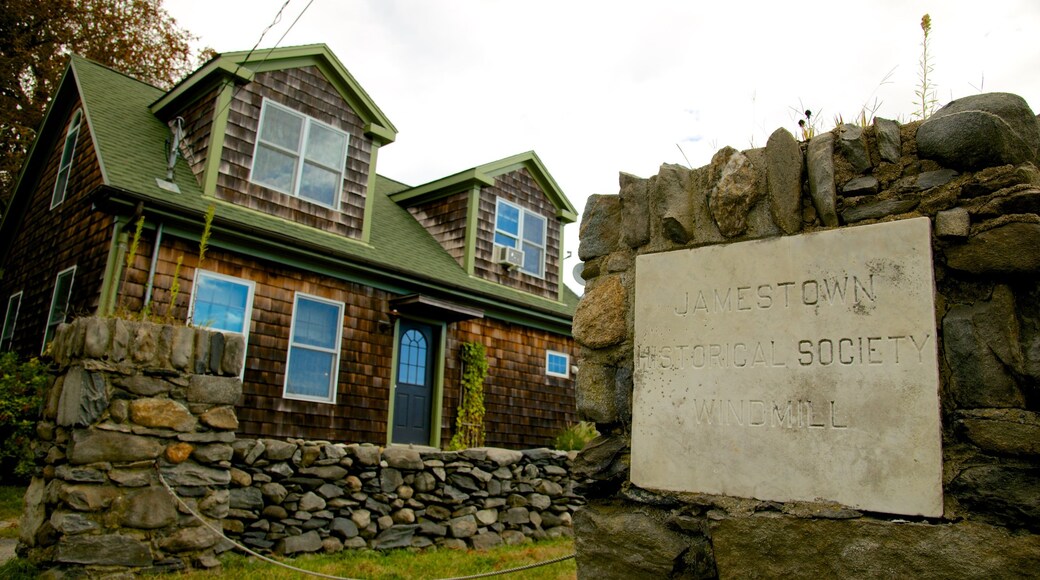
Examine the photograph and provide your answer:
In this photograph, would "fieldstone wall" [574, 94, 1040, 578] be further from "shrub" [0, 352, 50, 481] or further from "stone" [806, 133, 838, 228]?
"shrub" [0, 352, 50, 481]

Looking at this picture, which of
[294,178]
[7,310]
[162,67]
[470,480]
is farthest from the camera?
[162,67]

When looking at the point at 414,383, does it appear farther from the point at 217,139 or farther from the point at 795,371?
the point at 795,371

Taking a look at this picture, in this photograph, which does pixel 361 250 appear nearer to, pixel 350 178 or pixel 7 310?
pixel 350 178

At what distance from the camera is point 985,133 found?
259cm

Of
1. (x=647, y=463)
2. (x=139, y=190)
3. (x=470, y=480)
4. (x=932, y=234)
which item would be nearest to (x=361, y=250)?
(x=139, y=190)

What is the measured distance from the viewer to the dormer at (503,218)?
13.3 meters

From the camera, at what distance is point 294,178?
35.1 feet

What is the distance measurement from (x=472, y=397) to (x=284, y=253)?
153 inches

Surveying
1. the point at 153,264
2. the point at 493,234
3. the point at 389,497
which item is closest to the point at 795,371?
the point at 389,497

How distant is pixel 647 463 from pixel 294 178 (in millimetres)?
8787

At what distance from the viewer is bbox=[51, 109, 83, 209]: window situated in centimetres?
1114

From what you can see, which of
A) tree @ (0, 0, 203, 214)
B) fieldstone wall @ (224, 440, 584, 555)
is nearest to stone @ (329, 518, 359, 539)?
fieldstone wall @ (224, 440, 584, 555)

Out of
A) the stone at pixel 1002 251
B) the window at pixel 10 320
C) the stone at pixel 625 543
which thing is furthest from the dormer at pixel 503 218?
the stone at pixel 1002 251

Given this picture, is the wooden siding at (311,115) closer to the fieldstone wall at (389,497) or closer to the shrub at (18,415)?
the shrub at (18,415)
